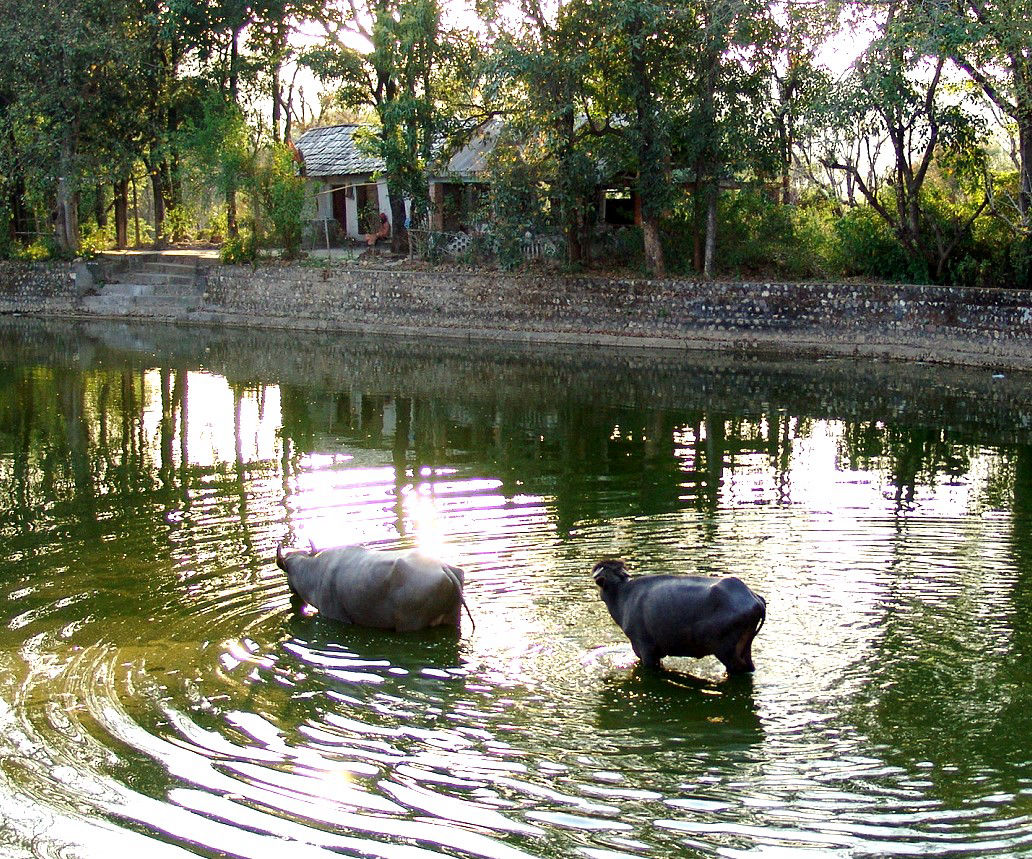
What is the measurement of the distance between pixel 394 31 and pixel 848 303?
1418cm

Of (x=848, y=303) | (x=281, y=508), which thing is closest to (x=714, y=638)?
(x=281, y=508)

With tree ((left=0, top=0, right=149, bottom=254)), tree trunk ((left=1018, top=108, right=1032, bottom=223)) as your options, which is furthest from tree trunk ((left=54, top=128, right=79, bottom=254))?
tree trunk ((left=1018, top=108, right=1032, bottom=223))

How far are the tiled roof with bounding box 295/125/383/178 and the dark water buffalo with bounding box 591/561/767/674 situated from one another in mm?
35993

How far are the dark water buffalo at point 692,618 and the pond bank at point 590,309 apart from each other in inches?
830

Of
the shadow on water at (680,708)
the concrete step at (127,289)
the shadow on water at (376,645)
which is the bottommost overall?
the shadow on water at (680,708)

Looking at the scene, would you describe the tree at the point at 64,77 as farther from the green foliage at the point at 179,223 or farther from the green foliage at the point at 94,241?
the green foliage at the point at 179,223

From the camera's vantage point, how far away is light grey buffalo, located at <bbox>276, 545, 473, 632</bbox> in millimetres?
9742

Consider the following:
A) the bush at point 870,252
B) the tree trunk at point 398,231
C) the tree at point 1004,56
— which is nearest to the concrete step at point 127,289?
the tree trunk at point 398,231

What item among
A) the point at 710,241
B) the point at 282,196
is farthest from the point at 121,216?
the point at 710,241

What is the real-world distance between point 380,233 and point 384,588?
108ft

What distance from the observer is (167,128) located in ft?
140

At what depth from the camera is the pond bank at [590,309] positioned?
2859 cm

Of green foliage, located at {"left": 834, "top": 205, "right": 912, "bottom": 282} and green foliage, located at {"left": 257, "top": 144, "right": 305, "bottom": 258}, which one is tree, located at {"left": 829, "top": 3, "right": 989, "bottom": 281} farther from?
green foliage, located at {"left": 257, "top": 144, "right": 305, "bottom": 258}

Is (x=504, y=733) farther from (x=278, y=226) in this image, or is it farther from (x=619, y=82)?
(x=278, y=226)
